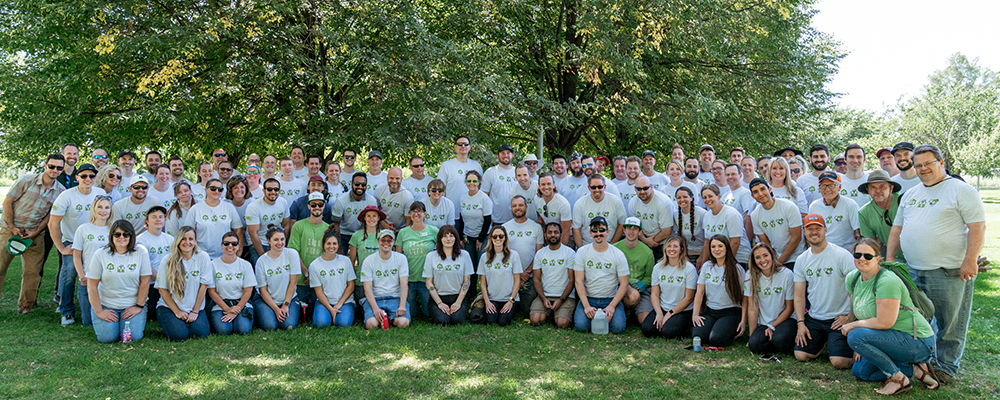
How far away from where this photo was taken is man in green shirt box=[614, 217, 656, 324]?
7.53 m

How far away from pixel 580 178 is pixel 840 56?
12.3 m

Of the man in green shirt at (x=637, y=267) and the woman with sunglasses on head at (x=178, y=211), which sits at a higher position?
the woman with sunglasses on head at (x=178, y=211)

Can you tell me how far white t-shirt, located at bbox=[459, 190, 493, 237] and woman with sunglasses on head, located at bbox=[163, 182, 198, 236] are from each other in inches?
140

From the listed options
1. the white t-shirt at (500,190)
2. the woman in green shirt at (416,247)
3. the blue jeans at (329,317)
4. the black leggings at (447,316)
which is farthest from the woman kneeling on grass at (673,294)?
the blue jeans at (329,317)

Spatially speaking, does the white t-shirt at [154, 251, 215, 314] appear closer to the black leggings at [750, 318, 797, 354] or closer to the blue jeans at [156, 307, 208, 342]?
the blue jeans at [156, 307, 208, 342]

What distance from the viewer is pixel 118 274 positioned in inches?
263

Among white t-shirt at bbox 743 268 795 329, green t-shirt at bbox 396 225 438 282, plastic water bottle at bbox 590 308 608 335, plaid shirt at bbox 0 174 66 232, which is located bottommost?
plastic water bottle at bbox 590 308 608 335

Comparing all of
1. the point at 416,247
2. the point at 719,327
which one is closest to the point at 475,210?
the point at 416,247

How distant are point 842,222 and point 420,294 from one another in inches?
200

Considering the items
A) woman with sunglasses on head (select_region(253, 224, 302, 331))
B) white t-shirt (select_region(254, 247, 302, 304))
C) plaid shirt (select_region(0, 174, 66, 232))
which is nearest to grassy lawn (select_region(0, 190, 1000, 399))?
woman with sunglasses on head (select_region(253, 224, 302, 331))

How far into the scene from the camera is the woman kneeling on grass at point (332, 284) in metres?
7.41

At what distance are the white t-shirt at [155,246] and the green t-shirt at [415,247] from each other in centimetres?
275

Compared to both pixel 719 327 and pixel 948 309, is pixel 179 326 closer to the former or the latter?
pixel 719 327

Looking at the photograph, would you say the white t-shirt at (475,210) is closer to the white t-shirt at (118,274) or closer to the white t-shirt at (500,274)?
the white t-shirt at (500,274)
